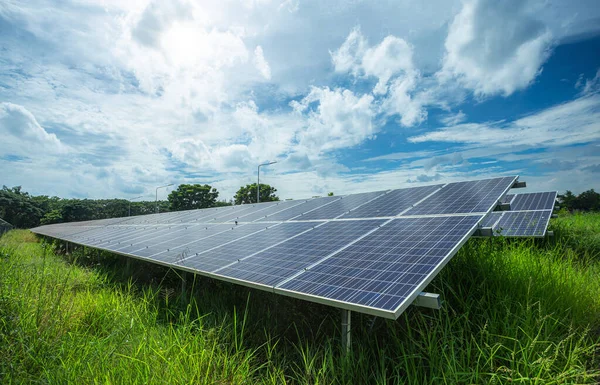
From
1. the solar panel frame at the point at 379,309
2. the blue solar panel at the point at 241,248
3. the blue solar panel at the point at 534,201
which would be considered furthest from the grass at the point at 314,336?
the blue solar panel at the point at 534,201

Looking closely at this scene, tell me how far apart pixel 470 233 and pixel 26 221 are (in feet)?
249

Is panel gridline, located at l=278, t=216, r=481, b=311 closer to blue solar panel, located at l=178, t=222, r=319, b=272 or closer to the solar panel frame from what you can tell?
the solar panel frame

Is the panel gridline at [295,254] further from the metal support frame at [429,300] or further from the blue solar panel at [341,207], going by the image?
the metal support frame at [429,300]

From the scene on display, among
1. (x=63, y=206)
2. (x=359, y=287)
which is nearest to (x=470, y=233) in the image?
(x=359, y=287)

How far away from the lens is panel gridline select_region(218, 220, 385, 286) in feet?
16.9

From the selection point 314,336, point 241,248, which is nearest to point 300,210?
point 241,248

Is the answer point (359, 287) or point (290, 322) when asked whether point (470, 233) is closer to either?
point (359, 287)

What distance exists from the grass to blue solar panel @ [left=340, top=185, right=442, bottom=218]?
6.26ft

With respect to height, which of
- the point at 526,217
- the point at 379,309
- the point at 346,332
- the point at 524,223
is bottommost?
the point at 346,332

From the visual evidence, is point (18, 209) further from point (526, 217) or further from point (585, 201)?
point (585, 201)

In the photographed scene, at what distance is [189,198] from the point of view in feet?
235

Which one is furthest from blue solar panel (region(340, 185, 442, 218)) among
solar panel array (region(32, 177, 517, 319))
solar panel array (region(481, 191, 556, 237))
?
solar panel array (region(481, 191, 556, 237))

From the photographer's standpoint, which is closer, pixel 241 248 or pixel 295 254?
pixel 295 254

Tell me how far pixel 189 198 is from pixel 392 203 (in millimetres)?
68030
